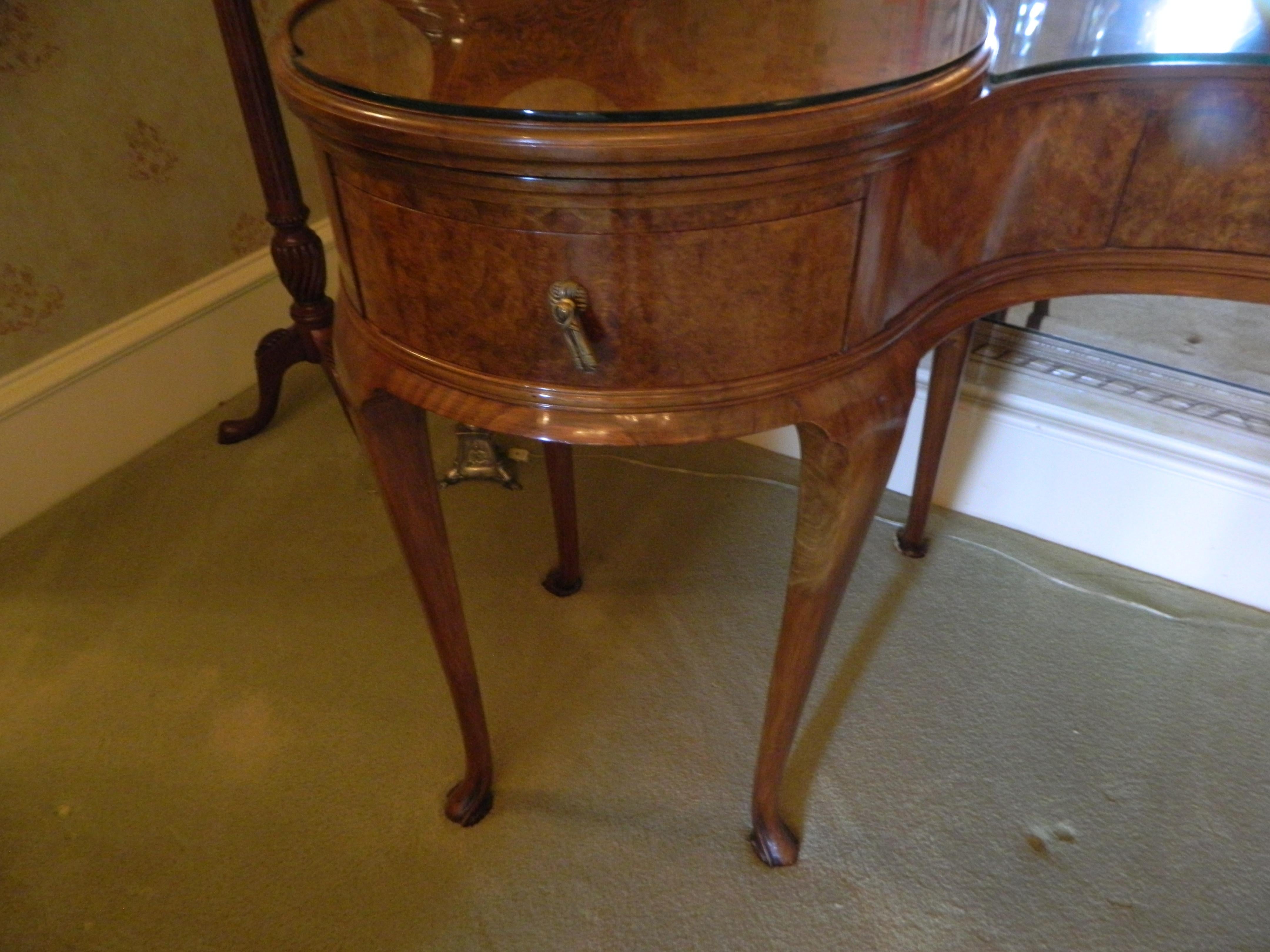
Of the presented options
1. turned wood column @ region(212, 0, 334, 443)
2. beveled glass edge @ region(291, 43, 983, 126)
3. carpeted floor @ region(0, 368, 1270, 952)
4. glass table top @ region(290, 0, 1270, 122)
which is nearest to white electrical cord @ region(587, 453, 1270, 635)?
carpeted floor @ region(0, 368, 1270, 952)

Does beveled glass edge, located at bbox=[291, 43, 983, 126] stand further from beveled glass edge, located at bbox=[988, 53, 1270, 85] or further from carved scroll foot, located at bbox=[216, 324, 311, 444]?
carved scroll foot, located at bbox=[216, 324, 311, 444]

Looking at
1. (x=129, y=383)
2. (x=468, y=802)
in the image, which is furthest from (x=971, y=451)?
(x=129, y=383)

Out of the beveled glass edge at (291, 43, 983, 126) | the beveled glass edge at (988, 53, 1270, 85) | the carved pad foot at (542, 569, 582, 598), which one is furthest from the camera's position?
the carved pad foot at (542, 569, 582, 598)

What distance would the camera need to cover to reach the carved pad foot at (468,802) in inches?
38.3

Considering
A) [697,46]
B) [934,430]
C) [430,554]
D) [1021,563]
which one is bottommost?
[1021,563]

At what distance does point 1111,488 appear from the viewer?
4.09ft

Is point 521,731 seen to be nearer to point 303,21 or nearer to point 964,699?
point 964,699

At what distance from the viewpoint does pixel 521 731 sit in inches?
42.7

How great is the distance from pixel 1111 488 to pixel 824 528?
2.53 ft

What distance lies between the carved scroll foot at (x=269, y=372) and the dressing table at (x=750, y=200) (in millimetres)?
899

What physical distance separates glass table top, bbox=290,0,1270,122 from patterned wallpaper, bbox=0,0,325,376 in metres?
0.86

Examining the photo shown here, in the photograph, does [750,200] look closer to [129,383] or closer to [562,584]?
[562,584]

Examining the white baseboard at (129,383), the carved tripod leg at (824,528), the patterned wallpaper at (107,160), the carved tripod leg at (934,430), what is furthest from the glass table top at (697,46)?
the white baseboard at (129,383)

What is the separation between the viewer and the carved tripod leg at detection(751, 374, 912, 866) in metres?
0.64
